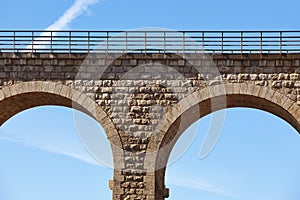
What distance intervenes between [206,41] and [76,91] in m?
A: 5.11

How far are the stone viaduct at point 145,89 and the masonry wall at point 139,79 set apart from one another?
0.12 feet

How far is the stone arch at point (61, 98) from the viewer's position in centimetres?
2347

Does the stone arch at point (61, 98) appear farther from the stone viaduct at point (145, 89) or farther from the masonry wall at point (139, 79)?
the masonry wall at point (139, 79)

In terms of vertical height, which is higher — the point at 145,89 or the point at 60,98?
the point at 145,89

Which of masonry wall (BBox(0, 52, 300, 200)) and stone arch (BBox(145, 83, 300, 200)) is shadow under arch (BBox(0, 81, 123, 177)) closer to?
masonry wall (BBox(0, 52, 300, 200))

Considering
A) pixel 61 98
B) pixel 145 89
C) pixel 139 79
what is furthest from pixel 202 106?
pixel 61 98

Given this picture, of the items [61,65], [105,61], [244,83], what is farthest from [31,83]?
[244,83]

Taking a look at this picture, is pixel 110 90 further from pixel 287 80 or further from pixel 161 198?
pixel 287 80

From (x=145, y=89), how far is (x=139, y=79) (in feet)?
1.47

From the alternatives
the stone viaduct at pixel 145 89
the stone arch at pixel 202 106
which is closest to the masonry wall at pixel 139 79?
the stone viaduct at pixel 145 89

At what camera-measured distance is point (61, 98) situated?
24.4 meters

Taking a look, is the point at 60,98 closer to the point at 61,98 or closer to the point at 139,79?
the point at 61,98

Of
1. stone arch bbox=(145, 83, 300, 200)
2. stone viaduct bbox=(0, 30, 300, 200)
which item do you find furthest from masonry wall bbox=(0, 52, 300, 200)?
stone arch bbox=(145, 83, 300, 200)

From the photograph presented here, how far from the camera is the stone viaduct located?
2331cm
